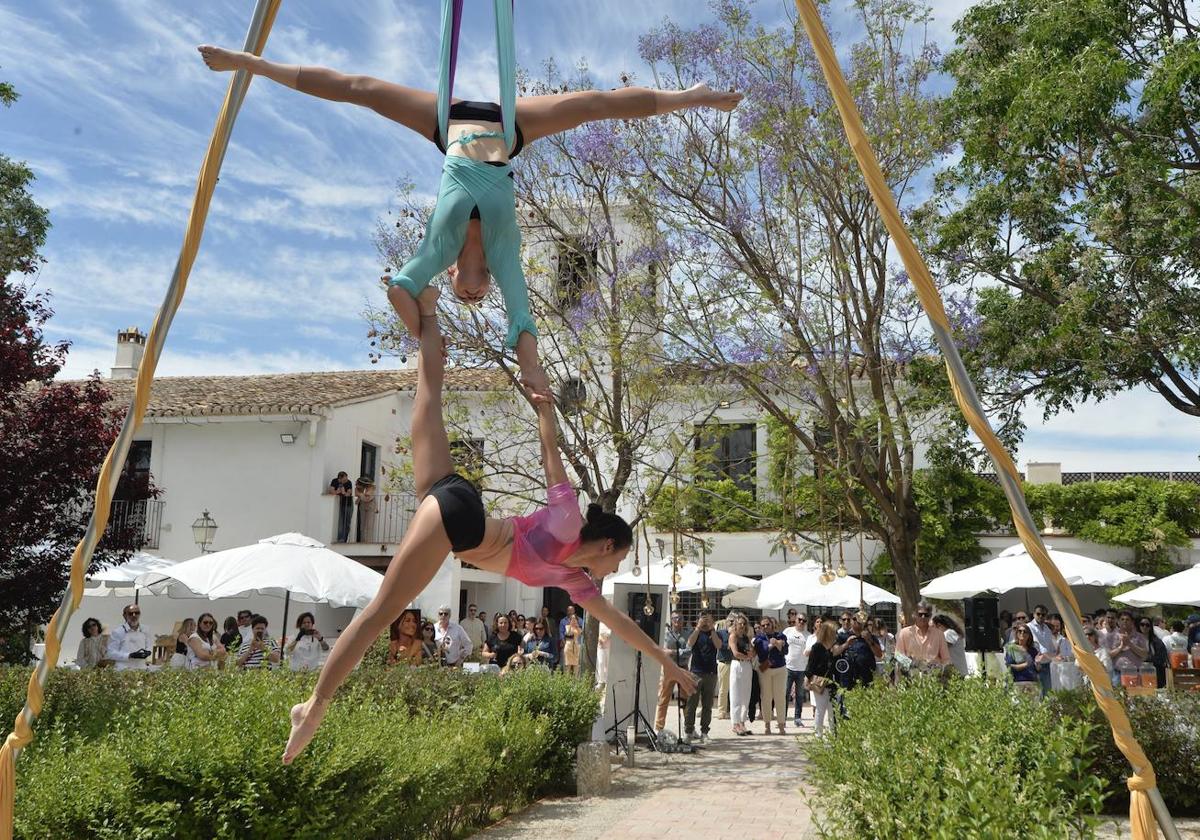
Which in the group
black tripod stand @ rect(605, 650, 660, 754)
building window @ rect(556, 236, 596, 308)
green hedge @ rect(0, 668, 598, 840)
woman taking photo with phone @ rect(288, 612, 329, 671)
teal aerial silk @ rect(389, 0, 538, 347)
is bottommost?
black tripod stand @ rect(605, 650, 660, 754)

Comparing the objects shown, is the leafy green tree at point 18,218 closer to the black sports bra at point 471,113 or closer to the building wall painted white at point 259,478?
the building wall painted white at point 259,478

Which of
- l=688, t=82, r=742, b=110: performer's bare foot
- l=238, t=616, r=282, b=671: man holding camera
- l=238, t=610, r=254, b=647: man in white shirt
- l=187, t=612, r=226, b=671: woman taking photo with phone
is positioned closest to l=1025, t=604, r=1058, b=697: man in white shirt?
l=238, t=616, r=282, b=671: man holding camera

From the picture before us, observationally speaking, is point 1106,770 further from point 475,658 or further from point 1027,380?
point 475,658

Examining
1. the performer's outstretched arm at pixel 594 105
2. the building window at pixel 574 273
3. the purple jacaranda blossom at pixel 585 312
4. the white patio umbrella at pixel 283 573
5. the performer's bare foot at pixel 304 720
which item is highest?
the building window at pixel 574 273

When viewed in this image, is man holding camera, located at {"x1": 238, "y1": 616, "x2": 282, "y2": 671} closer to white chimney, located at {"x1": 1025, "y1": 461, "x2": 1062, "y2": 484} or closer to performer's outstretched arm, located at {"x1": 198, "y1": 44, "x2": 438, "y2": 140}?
performer's outstretched arm, located at {"x1": 198, "y1": 44, "x2": 438, "y2": 140}

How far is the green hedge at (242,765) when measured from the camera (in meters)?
4.66

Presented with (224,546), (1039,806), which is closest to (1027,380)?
(1039,806)

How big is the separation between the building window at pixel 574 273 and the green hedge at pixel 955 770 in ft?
21.0

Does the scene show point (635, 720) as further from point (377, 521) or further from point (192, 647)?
point (377, 521)

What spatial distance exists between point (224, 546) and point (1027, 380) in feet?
52.5

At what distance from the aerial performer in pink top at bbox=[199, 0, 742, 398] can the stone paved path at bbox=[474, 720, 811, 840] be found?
15.5ft

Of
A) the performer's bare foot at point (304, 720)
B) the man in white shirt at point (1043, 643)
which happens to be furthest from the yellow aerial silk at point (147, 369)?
the man in white shirt at point (1043, 643)

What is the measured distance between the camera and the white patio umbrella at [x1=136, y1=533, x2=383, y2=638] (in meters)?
12.5

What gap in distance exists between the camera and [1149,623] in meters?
13.8
